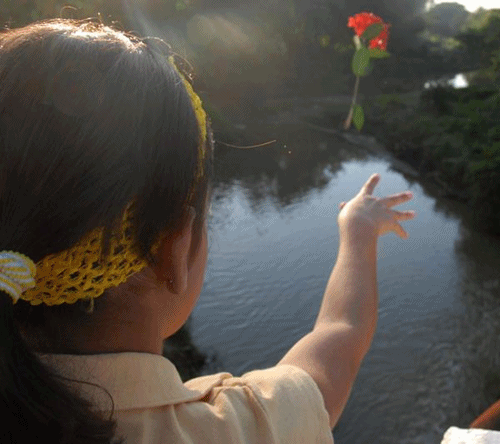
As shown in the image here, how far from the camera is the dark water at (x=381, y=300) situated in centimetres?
423

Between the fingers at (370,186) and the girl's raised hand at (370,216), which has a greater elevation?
the fingers at (370,186)

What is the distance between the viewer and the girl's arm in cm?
96

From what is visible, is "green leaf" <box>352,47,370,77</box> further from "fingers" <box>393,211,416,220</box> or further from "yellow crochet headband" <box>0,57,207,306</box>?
"yellow crochet headband" <box>0,57,207,306</box>

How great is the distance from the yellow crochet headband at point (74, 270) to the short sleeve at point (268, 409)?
0.65 ft

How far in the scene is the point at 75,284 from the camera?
69cm

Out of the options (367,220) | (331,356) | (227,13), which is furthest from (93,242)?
(227,13)

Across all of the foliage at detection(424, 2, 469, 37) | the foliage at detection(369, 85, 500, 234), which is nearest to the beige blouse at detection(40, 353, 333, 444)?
the foliage at detection(369, 85, 500, 234)

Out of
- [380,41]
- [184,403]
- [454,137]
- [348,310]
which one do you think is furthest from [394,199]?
[454,137]

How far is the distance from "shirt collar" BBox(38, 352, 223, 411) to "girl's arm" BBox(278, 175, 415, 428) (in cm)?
25

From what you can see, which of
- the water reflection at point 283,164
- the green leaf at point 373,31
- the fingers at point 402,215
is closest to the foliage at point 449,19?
the water reflection at point 283,164

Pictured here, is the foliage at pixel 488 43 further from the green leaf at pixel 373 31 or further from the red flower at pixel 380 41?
the green leaf at pixel 373 31

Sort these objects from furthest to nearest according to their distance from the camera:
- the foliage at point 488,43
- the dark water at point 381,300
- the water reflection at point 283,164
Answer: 1. the foliage at point 488,43
2. the water reflection at point 283,164
3. the dark water at point 381,300

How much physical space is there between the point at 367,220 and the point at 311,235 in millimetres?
5471

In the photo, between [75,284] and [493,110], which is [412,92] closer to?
[493,110]
